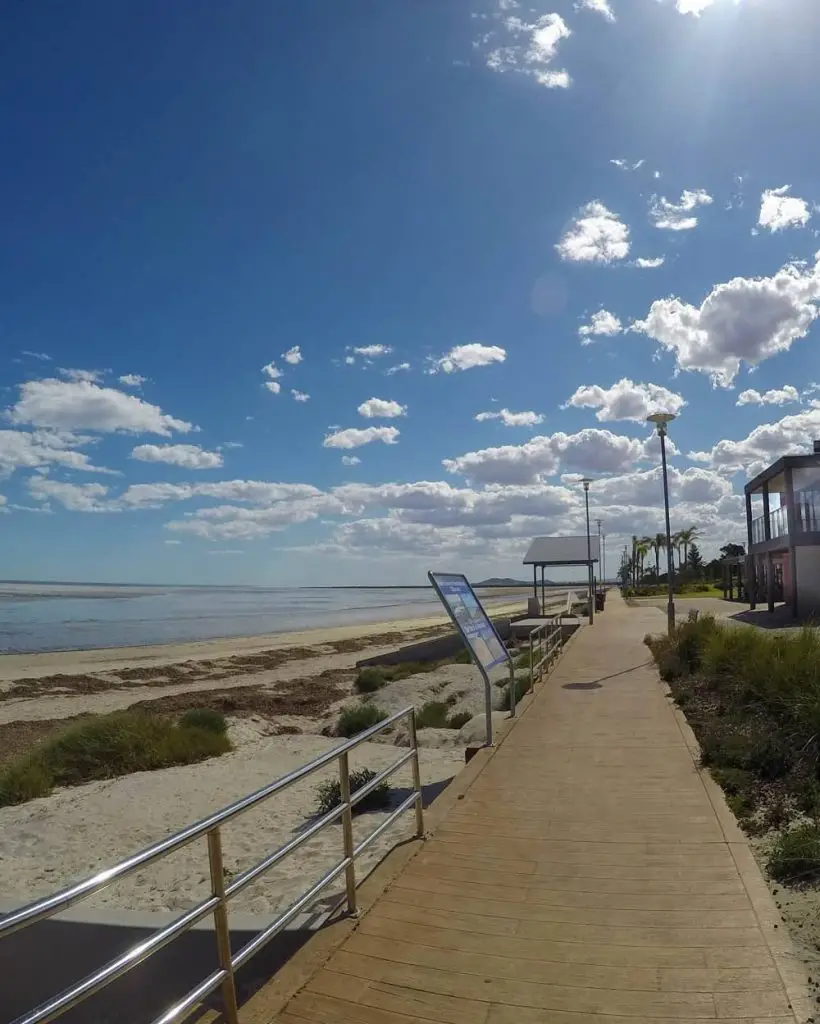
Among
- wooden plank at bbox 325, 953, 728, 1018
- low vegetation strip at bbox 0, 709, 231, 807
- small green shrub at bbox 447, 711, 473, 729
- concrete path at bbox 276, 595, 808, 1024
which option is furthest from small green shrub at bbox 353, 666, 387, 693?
wooden plank at bbox 325, 953, 728, 1018

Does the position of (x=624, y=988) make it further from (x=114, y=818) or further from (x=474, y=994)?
(x=114, y=818)

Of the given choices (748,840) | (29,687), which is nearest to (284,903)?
(748,840)

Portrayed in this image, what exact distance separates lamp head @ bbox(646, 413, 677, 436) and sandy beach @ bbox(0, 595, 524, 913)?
299 inches

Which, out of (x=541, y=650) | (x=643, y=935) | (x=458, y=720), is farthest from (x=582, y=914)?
(x=541, y=650)

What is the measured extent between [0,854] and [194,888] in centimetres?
241

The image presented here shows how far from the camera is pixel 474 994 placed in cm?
329

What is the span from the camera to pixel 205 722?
1327cm

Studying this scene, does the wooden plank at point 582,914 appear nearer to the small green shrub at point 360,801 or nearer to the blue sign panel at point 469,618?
the blue sign panel at point 469,618

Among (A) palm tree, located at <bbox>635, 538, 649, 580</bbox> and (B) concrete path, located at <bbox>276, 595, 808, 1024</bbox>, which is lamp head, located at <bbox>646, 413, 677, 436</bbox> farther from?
(A) palm tree, located at <bbox>635, 538, 649, 580</bbox>

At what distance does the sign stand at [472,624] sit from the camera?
7.92 m

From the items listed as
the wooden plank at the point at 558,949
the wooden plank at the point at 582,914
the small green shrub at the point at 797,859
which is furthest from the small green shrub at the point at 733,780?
the wooden plank at the point at 558,949

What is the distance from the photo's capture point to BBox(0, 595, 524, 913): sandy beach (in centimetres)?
680

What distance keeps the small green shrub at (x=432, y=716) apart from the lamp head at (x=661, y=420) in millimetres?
9409

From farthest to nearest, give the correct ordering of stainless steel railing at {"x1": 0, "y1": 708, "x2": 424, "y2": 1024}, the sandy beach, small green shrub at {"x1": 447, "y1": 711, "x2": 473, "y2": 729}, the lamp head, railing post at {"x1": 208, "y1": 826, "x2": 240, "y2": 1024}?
the lamp head < small green shrub at {"x1": 447, "y1": 711, "x2": 473, "y2": 729} < the sandy beach < railing post at {"x1": 208, "y1": 826, "x2": 240, "y2": 1024} < stainless steel railing at {"x1": 0, "y1": 708, "x2": 424, "y2": 1024}
